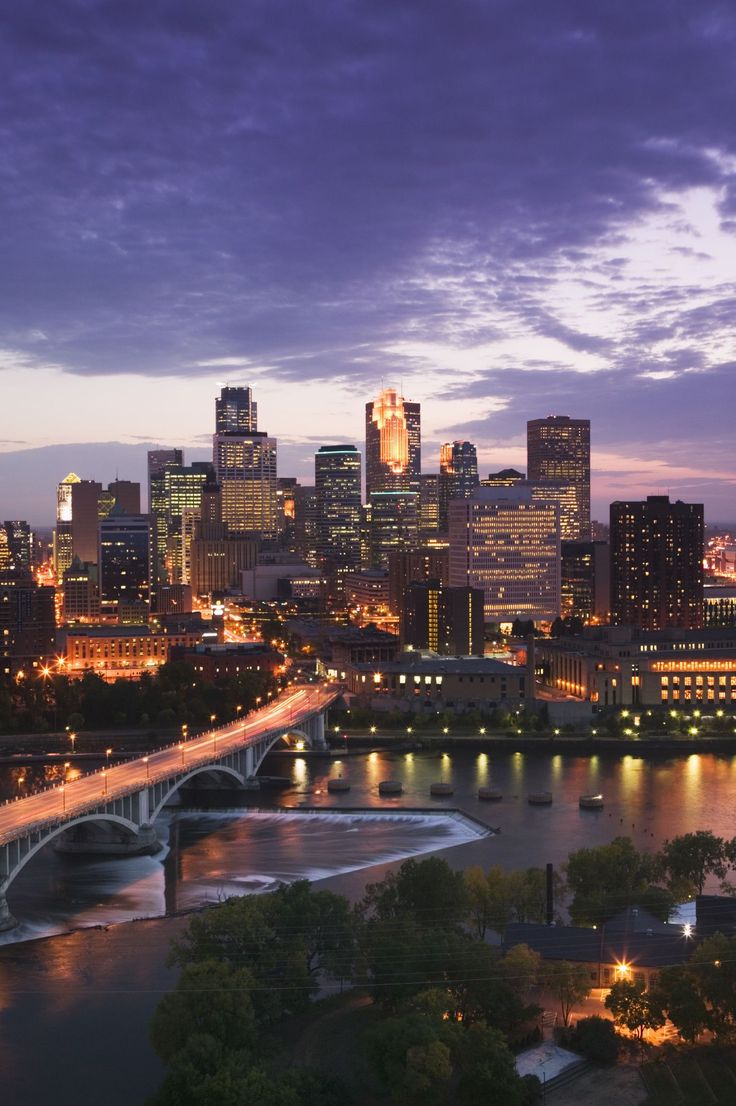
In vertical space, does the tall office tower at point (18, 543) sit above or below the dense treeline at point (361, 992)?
above

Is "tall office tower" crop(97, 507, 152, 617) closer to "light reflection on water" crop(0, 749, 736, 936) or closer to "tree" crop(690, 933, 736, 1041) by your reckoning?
"light reflection on water" crop(0, 749, 736, 936)

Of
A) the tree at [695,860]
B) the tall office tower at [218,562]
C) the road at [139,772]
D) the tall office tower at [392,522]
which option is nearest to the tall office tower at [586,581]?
the tall office tower at [392,522]

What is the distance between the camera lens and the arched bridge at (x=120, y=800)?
1491cm

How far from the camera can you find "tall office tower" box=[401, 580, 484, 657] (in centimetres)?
3784

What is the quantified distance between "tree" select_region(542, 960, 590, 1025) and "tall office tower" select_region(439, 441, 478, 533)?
6817cm

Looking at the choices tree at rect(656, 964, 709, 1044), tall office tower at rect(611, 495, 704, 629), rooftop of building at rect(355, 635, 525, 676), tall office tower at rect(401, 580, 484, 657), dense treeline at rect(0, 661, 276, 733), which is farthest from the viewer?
tall office tower at rect(611, 495, 704, 629)

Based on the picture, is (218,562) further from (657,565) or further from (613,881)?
(613,881)

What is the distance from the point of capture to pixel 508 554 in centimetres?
5062

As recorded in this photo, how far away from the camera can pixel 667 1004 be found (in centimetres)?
1040

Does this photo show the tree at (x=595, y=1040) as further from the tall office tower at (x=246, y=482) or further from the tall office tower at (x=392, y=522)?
the tall office tower at (x=246, y=482)

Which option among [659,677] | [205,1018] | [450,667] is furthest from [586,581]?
[205,1018]

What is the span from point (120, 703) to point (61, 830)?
14286mm

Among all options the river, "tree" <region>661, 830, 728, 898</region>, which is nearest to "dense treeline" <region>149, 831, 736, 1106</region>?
the river

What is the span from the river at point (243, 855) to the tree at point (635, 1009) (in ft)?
11.9
